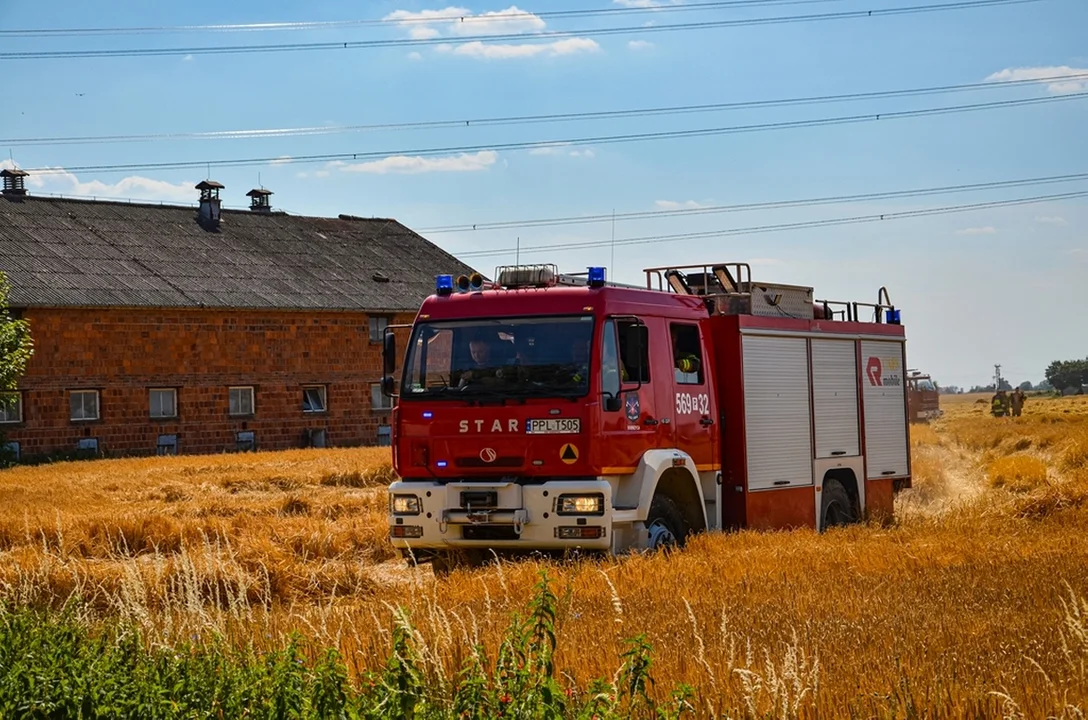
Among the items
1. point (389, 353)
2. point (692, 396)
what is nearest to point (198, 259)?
point (389, 353)

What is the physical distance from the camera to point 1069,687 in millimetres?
6430

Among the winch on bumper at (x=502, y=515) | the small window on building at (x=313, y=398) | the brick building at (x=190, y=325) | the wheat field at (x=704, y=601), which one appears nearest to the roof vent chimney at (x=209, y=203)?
the brick building at (x=190, y=325)

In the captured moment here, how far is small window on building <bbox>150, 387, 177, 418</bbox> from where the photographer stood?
45500 mm

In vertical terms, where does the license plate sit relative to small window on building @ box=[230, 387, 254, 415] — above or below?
below

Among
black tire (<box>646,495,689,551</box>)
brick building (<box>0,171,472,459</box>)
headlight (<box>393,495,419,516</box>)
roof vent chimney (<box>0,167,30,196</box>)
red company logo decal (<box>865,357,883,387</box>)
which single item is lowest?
black tire (<box>646,495,689,551</box>)

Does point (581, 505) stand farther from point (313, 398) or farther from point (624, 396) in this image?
point (313, 398)

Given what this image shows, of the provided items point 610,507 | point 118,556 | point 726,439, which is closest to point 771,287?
point 726,439

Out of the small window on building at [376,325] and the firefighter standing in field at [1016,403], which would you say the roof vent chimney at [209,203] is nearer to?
the small window on building at [376,325]

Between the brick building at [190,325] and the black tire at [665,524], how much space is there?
28.7m

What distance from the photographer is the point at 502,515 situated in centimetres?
1284

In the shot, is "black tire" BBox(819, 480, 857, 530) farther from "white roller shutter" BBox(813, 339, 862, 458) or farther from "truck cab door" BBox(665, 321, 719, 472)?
"truck cab door" BBox(665, 321, 719, 472)

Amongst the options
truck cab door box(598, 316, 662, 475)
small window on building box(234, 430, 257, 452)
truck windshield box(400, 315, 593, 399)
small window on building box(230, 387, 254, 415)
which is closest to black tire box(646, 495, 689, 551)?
truck cab door box(598, 316, 662, 475)

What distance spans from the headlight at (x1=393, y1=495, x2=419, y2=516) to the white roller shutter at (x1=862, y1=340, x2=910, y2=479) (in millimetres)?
7202

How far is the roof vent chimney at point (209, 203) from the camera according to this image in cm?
5441
